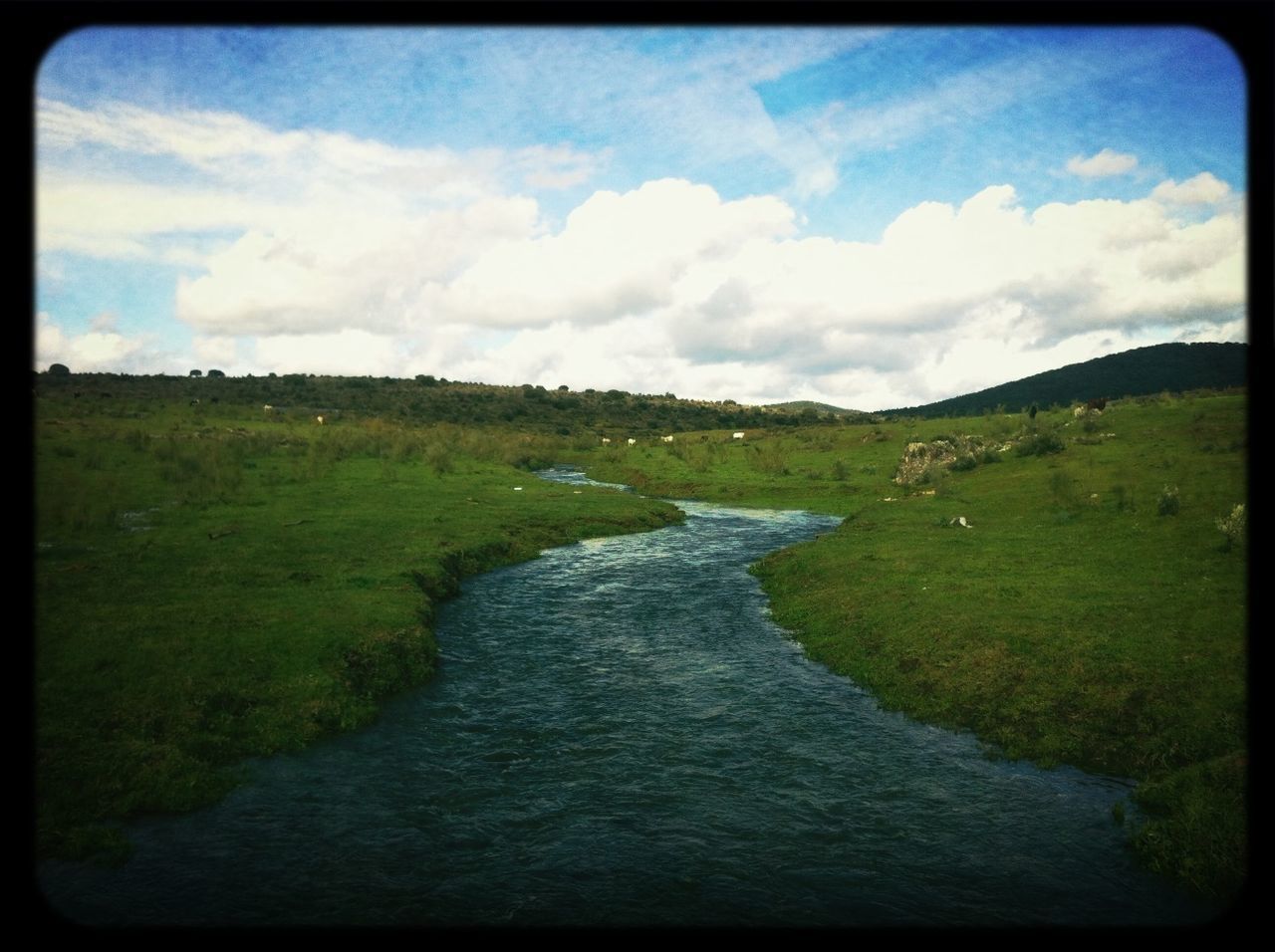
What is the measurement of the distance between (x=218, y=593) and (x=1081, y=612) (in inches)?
1007

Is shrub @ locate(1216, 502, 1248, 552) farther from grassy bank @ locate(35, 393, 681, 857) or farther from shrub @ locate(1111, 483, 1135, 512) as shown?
grassy bank @ locate(35, 393, 681, 857)

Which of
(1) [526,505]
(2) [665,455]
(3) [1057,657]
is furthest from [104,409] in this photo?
(3) [1057,657]

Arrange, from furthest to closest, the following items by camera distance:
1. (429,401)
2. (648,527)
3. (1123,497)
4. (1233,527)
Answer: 1. (429,401)
2. (648,527)
3. (1123,497)
4. (1233,527)

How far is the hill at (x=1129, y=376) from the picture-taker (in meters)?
135

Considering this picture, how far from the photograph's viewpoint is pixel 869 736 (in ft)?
52.3

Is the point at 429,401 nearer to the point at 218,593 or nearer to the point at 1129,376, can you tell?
the point at 218,593

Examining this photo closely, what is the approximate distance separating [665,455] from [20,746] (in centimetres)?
7755

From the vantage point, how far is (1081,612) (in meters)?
19.7

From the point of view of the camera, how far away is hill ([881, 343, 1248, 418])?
13500 centimetres

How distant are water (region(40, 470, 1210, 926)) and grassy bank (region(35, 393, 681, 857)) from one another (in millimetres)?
1116

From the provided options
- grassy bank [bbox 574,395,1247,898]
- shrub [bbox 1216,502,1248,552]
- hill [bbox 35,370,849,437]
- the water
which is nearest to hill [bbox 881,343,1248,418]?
hill [bbox 35,370,849,437]

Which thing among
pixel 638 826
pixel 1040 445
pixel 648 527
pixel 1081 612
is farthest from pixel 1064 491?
pixel 638 826

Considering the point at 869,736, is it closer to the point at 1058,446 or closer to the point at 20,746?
the point at 20,746

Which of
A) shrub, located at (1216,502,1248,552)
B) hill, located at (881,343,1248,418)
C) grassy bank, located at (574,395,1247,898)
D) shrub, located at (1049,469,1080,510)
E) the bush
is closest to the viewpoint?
grassy bank, located at (574,395,1247,898)
